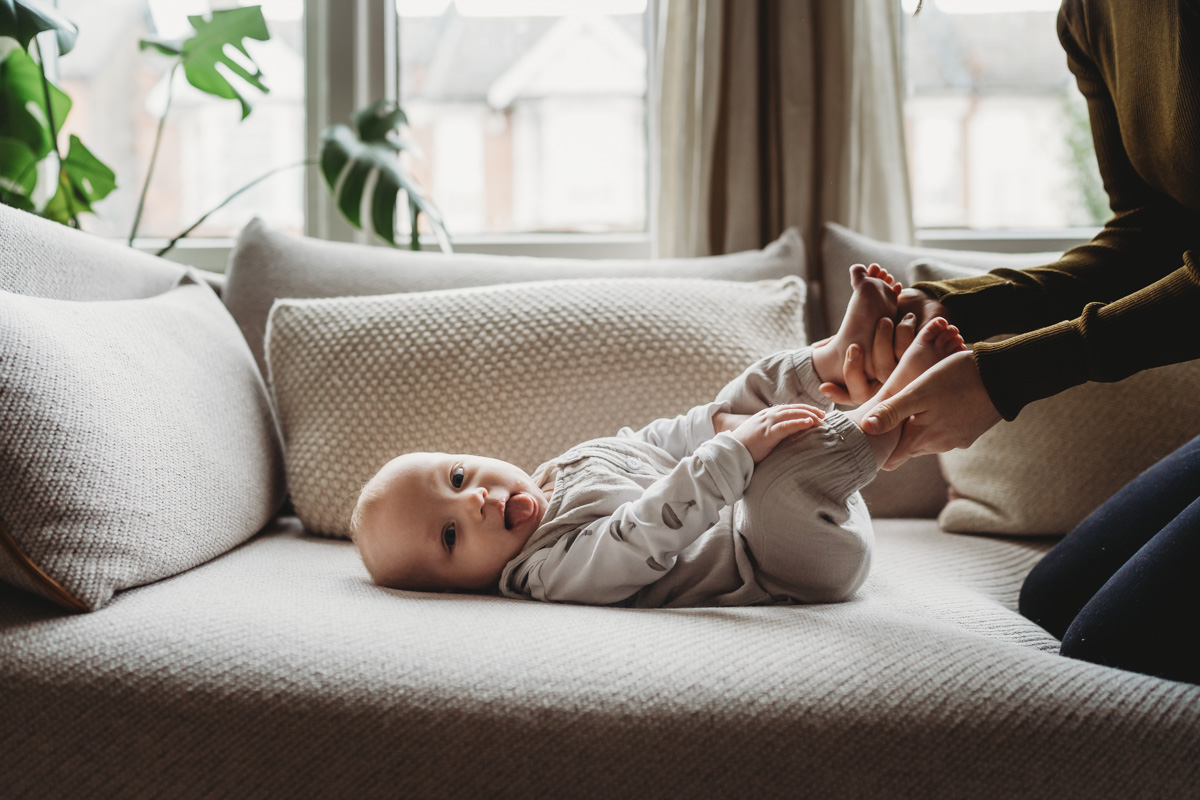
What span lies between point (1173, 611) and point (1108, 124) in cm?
64

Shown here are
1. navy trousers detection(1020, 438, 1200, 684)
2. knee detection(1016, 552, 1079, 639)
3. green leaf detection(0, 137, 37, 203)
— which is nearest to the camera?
navy trousers detection(1020, 438, 1200, 684)

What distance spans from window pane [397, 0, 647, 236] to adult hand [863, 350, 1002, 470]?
4.78 ft

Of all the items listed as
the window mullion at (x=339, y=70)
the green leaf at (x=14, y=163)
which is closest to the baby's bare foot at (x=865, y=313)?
the window mullion at (x=339, y=70)

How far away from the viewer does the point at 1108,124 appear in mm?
1086

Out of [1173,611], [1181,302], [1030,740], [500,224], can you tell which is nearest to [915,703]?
[1030,740]

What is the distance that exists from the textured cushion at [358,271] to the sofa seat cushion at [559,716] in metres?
0.80

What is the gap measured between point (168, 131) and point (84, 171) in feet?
2.31

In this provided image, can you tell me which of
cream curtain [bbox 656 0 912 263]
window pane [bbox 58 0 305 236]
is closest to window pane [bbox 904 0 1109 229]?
cream curtain [bbox 656 0 912 263]

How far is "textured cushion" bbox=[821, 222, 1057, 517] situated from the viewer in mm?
1479

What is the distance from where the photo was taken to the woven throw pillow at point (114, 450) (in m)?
0.82

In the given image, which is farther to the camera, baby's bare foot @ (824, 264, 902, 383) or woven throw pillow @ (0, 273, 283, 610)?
baby's bare foot @ (824, 264, 902, 383)

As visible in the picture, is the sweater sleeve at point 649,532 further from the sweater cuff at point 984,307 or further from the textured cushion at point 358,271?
the textured cushion at point 358,271

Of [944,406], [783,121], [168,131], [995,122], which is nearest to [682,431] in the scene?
[944,406]

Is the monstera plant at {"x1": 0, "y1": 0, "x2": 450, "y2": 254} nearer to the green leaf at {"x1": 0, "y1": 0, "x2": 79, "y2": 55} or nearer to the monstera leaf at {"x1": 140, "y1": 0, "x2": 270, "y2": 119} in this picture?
the monstera leaf at {"x1": 140, "y1": 0, "x2": 270, "y2": 119}
